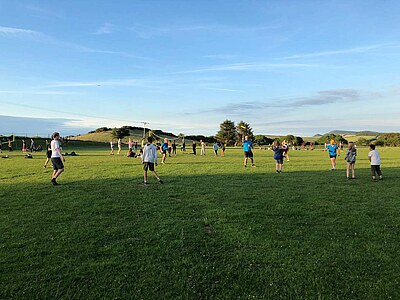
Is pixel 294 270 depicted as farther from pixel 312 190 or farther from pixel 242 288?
pixel 312 190

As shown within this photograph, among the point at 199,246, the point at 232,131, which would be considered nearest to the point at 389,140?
the point at 232,131

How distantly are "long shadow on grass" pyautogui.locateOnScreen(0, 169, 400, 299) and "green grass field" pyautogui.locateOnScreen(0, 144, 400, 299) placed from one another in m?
0.02

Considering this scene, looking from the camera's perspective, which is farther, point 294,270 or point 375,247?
point 375,247

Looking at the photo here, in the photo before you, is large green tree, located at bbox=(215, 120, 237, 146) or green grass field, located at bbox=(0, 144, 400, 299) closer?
green grass field, located at bbox=(0, 144, 400, 299)

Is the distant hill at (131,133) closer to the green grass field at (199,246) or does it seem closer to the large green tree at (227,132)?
the large green tree at (227,132)

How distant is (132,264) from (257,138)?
332 ft

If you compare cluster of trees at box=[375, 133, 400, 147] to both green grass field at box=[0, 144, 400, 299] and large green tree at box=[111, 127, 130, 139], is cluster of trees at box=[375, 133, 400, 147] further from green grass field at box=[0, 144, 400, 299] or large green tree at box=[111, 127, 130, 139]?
green grass field at box=[0, 144, 400, 299]

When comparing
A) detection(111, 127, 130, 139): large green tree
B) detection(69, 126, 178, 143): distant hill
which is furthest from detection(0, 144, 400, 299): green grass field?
detection(69, 126, 178, 143): distant hill

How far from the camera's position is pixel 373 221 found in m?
7.45

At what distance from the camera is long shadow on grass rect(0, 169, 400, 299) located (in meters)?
4.35

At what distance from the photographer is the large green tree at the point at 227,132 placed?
117938 millimetres

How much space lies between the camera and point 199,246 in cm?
588

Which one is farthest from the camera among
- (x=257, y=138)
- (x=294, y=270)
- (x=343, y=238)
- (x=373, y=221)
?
(x=257, y=138)

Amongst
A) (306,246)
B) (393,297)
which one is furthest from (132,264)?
(393,297)
